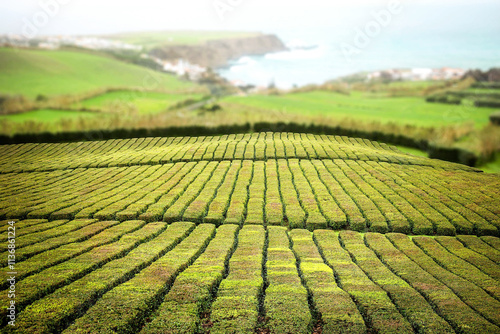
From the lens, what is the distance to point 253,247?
796 centimetres

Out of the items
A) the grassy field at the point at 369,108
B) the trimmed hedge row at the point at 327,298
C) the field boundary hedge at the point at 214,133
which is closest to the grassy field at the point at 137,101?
the field boundary hedge at the point at 214,133

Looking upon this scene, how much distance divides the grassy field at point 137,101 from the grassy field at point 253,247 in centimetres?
1648

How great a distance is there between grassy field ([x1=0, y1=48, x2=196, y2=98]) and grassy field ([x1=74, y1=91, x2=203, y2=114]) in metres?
2.28

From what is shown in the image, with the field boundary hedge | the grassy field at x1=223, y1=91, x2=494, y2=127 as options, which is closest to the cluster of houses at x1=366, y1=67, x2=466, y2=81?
the grassy field at x1=223, y1=91, x2=494, y2=127

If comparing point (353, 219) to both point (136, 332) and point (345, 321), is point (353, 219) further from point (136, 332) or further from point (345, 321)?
point (136, 332)

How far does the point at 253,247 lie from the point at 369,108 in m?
31.5

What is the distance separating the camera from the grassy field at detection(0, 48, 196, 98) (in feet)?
109

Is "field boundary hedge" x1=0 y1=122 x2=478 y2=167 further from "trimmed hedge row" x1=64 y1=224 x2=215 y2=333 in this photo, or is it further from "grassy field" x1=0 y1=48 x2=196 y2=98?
"trimmed hedge row" x1=64 y1=224 x2=215 y2=333

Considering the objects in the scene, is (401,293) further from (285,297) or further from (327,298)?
(285,297)

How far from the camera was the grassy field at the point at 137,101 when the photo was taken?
32188mm

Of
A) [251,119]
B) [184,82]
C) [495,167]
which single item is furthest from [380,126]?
[184,82]

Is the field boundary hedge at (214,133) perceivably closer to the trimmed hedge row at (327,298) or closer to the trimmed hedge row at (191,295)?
the trimmed hedge row at (327,298)

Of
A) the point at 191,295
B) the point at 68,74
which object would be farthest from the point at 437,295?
the point at 68,74

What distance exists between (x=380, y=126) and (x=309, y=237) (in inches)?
838
